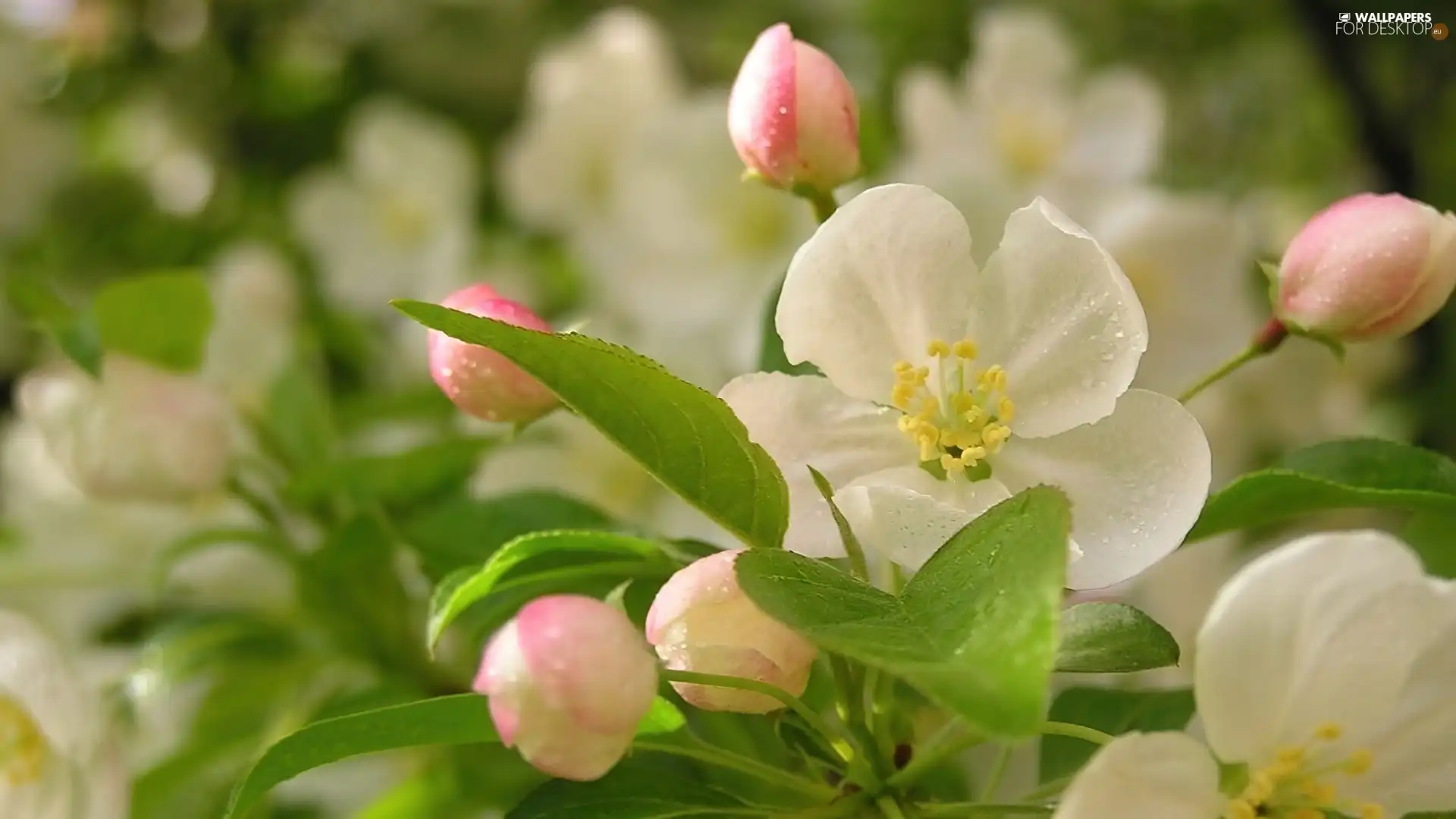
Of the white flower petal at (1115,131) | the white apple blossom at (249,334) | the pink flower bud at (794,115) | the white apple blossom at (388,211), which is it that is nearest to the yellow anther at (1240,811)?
the pink flower bud at (794,115)

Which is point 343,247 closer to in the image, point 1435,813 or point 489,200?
point 489,200

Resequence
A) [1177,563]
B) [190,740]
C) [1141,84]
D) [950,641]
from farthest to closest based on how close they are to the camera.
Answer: [1141,84] → [1177,563] → [190,740] → [950,641]

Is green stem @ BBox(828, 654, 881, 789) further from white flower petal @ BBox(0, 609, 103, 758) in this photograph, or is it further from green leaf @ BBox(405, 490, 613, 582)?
white flower petal @ BBox(0, 609, 103, 758)

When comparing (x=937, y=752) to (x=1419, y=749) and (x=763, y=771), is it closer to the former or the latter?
(x=763, y=771)

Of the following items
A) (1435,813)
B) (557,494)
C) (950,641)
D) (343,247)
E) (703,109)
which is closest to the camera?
(950,641)

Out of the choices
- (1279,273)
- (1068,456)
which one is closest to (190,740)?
(1068,456)
